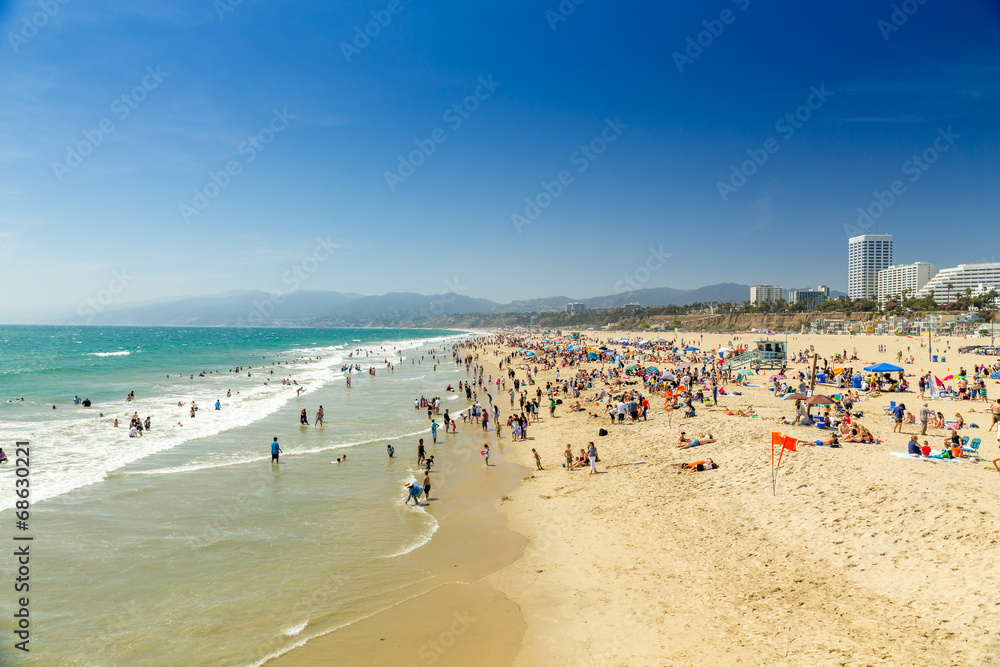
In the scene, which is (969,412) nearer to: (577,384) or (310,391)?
(577,384)

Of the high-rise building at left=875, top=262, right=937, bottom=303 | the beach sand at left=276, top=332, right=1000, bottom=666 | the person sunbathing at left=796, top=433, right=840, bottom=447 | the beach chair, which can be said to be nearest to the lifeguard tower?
the beach sand at left=276, top=332, right=1000, bottom=666

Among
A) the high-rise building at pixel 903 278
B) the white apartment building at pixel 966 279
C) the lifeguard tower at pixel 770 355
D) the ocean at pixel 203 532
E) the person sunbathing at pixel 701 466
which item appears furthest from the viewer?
the high-rise building at pixel 903 278

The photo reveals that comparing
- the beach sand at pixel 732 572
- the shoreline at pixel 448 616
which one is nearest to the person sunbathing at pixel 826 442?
the beach sand at pixel 732 572

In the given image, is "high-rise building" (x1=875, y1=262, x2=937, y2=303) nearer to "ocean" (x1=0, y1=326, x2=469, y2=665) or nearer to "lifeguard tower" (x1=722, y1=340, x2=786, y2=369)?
"lifeguard tower" (x1=722, y1=340, x2=786, y2=369)

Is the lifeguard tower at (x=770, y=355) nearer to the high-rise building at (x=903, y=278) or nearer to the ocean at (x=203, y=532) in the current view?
the ocean at (x=203, y=532)

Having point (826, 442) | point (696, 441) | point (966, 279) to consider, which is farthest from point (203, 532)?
point (966, 279)

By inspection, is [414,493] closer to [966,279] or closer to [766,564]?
[766,564]
